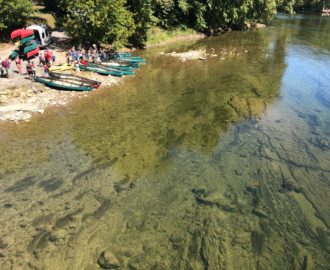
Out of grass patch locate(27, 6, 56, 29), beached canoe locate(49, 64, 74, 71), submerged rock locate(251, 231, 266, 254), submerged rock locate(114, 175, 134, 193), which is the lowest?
submerged rock locate(251, 231, 266, 254)

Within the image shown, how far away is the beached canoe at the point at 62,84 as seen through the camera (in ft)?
92.5

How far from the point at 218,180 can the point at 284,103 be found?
13.4 m

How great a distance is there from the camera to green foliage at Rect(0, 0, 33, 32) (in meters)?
39.6

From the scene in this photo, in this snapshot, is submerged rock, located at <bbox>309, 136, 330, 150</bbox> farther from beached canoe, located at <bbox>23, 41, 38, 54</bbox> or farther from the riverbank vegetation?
beached canoe, located at <bbox>23, 41, 38, 54</bbox>

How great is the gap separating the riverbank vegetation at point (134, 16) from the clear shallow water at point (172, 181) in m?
12.8

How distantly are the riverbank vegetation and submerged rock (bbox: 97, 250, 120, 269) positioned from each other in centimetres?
3094

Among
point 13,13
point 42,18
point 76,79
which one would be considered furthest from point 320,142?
point 42,18

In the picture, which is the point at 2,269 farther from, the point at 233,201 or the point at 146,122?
the point at 146,122

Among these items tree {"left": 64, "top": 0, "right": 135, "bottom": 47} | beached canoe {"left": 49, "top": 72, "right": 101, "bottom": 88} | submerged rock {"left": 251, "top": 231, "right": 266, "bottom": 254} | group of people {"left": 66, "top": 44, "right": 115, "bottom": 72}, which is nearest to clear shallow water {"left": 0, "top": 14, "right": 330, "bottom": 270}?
submerged rock {"left": 251, "top": 231, "right": 266, "bottom": 254}

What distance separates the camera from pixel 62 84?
1125 inches

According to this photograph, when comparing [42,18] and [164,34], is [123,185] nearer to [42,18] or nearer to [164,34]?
[164,34]

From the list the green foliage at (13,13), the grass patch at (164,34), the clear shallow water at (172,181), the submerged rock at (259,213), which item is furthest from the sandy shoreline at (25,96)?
the grass patch at (164,34)

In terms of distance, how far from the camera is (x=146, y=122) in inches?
903

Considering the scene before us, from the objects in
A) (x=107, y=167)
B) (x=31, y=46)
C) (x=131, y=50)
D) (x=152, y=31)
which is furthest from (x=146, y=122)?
(x=152, y=31)
